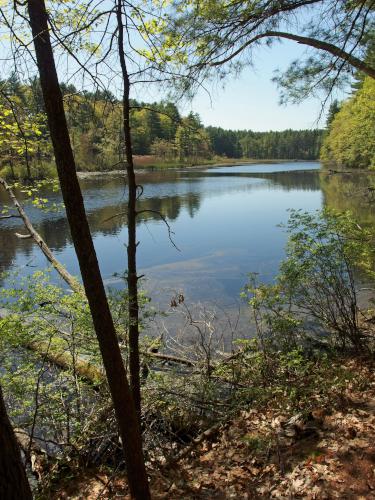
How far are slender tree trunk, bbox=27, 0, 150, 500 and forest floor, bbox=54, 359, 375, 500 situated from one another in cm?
78

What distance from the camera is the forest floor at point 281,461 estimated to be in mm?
3523

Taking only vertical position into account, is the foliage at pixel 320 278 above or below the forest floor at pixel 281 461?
above

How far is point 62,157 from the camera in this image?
316 cm

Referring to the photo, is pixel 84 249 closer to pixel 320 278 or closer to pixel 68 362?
pixel 68 362

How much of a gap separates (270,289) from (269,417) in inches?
92.9

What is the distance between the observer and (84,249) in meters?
3.40

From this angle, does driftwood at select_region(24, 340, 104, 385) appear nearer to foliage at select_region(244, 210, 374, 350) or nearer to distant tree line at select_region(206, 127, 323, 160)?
foliage at select_region(244, 210, 374, 350)

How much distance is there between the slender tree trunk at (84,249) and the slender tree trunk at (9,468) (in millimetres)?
1224

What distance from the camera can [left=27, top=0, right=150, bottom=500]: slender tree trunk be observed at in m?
2.95

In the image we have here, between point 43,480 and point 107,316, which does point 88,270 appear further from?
point 43,480

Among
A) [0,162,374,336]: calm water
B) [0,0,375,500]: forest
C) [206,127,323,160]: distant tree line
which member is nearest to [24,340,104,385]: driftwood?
[0,0,375,500]: forest

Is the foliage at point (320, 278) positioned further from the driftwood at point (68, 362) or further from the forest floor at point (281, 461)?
the driftwood at point (68, 362)

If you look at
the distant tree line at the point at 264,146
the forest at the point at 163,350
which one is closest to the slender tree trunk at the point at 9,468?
the forest at the point at 163,350

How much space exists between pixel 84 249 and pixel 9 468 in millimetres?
1746
